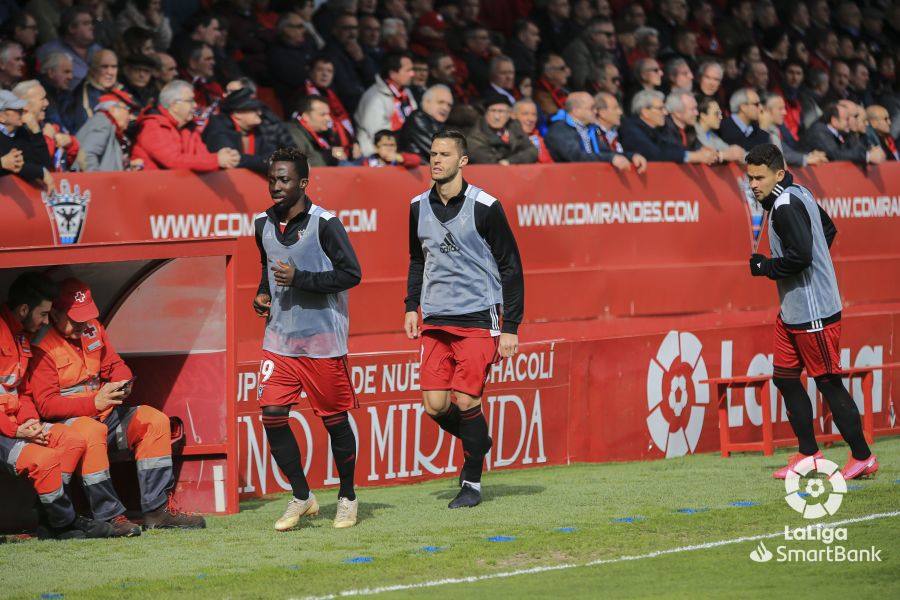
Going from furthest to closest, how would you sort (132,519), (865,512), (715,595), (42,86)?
(42,86) < (132,519) < (865,512) < (715,595)

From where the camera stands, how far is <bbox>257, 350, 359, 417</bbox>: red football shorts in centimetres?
810

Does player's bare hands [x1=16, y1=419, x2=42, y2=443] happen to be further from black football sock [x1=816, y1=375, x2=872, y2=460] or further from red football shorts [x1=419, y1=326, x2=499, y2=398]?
black football sock [x1=816, y1=375, x2=872, y2=460]

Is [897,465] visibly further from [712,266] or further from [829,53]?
[829,53]

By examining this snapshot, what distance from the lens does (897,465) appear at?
10.2 meters

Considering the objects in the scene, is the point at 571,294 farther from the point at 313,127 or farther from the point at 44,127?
the point at 44,127

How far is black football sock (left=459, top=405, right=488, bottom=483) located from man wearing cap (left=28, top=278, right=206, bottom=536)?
1593 millimetres

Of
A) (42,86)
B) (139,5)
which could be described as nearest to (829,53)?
(139,5)

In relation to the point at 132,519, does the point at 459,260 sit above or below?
above

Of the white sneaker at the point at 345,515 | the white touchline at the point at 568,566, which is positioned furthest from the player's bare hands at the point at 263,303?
the white touchline at the point at 568,566

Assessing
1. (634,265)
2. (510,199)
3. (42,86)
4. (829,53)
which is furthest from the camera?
(829,53)

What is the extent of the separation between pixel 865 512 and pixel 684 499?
1119 mm

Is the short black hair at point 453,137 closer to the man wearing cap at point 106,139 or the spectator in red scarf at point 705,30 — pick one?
the man wearing cap at point 106,139

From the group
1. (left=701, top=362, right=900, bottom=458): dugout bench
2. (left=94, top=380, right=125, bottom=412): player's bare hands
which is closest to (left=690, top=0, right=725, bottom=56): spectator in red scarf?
(left=701, top=362, right=900, bottom=458): dugout bench

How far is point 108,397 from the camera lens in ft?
27.5
